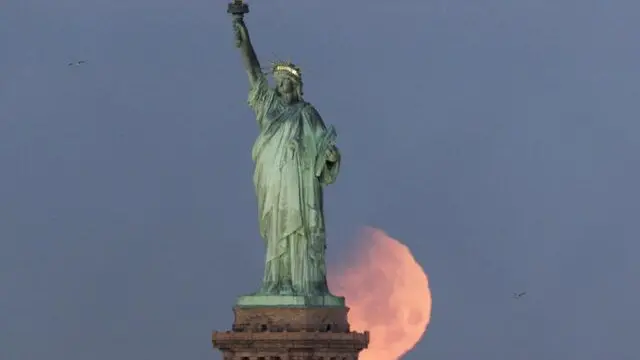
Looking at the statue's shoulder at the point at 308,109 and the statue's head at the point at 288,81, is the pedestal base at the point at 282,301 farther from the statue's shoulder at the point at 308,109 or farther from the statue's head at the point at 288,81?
the statue's head at the point at 288,81

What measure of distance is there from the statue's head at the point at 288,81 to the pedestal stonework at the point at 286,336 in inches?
189

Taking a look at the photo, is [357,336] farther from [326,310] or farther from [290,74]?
[290,74]

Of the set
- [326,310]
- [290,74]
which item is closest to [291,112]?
[290,74]

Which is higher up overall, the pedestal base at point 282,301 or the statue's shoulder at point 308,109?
the statue's shoulder at point 308,109

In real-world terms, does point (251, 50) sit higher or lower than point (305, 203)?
higher

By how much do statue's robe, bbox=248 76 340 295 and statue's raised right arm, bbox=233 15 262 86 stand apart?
46.3 inches

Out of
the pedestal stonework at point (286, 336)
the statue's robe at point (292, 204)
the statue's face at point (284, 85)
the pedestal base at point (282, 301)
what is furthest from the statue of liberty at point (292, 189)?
the pedestal stonework at point (286, 336)

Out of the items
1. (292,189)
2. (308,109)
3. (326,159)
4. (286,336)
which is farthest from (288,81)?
(286,336)

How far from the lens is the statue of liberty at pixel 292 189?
5450 cm

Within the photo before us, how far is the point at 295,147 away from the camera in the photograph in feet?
179

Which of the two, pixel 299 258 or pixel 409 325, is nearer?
pixel 299 258

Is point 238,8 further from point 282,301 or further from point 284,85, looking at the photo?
point 282,301

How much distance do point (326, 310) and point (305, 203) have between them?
7.83 ft

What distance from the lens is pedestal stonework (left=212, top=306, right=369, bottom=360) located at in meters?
53.6
